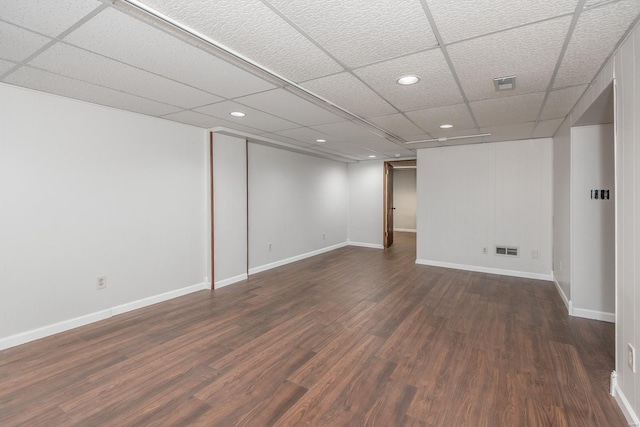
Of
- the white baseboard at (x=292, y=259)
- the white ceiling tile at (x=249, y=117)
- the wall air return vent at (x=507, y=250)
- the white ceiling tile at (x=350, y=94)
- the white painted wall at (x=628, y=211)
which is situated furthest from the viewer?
the white baseboard at (x=292, y=259)

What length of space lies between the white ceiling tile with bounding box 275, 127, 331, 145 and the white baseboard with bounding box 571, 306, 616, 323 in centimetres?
406

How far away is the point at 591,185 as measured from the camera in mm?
3332

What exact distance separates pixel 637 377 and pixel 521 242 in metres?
3.96

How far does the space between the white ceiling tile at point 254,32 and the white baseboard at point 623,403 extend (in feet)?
9.90

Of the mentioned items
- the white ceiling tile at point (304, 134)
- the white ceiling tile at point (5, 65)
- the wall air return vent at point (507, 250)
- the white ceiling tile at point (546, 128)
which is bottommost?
the wall air return vent at point (507, 250)

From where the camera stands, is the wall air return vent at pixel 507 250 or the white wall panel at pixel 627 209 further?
the wall air return vent at pixel 507 250

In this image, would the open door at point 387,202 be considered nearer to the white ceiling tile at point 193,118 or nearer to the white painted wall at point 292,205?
the white painted wall at point 292,205

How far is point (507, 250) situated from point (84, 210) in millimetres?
6464

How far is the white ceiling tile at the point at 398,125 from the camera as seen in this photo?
3.85m

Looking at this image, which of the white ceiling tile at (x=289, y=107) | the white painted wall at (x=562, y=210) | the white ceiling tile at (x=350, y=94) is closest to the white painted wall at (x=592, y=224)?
the white painted wall at (x=562, y=210)

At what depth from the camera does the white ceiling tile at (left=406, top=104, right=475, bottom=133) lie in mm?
3451

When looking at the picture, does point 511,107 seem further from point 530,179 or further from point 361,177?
point 361,177

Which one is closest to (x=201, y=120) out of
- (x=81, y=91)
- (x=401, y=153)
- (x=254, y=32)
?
(x=81, y=91)

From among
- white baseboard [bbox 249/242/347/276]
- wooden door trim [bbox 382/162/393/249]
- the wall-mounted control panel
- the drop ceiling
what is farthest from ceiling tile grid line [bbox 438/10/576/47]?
wooden door trim [bbox 382/162/393/249]
